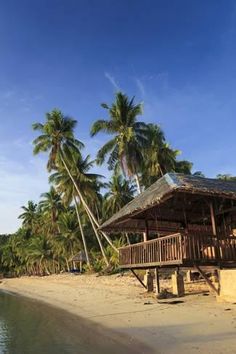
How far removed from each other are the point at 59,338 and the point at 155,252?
4.58 m

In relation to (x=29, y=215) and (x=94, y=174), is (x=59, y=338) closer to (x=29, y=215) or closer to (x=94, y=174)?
(x=94, y=174)

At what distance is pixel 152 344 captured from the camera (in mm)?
8648

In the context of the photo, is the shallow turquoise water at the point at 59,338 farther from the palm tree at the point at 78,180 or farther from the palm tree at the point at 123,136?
the palm tree at the point at 78,180

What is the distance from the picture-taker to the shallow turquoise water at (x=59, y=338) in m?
9.47

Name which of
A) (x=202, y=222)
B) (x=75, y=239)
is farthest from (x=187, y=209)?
Result: (x=75, y=239)

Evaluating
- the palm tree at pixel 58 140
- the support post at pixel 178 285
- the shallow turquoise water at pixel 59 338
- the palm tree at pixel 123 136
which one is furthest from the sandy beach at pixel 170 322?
the palm tree at pixel 58 140

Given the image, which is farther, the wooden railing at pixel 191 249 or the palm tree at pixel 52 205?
Answer: the palm tree at pixel 52 205

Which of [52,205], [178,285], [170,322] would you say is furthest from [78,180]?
[170,322]

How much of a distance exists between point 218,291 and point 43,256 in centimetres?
4906

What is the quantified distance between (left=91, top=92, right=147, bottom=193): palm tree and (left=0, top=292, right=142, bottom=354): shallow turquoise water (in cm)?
1570

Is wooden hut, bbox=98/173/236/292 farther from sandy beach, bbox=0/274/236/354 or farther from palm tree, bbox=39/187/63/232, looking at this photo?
palm tree, bbox=39/187/63/232

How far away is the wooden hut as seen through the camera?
40.4 feet

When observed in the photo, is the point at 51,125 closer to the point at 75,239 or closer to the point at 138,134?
the point at 138,134

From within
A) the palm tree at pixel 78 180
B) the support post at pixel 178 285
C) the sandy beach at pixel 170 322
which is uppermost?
the palm tree at pixel 78 180
